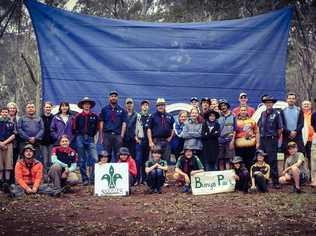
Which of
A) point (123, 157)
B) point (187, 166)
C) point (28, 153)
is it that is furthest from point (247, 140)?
point (28, 153)

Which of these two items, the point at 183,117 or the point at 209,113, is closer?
the point at 209,113

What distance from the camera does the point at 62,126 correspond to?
910 centimetres

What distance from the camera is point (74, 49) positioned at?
10656 mm

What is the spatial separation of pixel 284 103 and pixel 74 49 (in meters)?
4.57

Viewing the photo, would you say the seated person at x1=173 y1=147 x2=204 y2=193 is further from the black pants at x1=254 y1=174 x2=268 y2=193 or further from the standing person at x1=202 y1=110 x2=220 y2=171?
the black pants at x1=254 y1=174 x2=268 y2=193

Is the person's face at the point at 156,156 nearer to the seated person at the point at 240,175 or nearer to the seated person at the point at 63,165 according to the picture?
the seated person at the point at 240,175

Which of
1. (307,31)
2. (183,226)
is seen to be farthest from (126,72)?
(307,31)

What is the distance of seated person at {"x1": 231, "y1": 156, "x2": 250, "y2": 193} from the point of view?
8348 millimetres

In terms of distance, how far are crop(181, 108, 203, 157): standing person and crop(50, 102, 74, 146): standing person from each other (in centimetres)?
203

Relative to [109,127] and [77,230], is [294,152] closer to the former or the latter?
[109,127]

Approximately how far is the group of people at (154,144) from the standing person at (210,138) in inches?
0.7

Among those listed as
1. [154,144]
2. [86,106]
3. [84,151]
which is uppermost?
[86,106]

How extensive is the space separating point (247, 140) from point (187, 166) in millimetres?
1147

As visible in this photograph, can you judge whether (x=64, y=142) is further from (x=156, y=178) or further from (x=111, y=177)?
(x=156, y=178)
